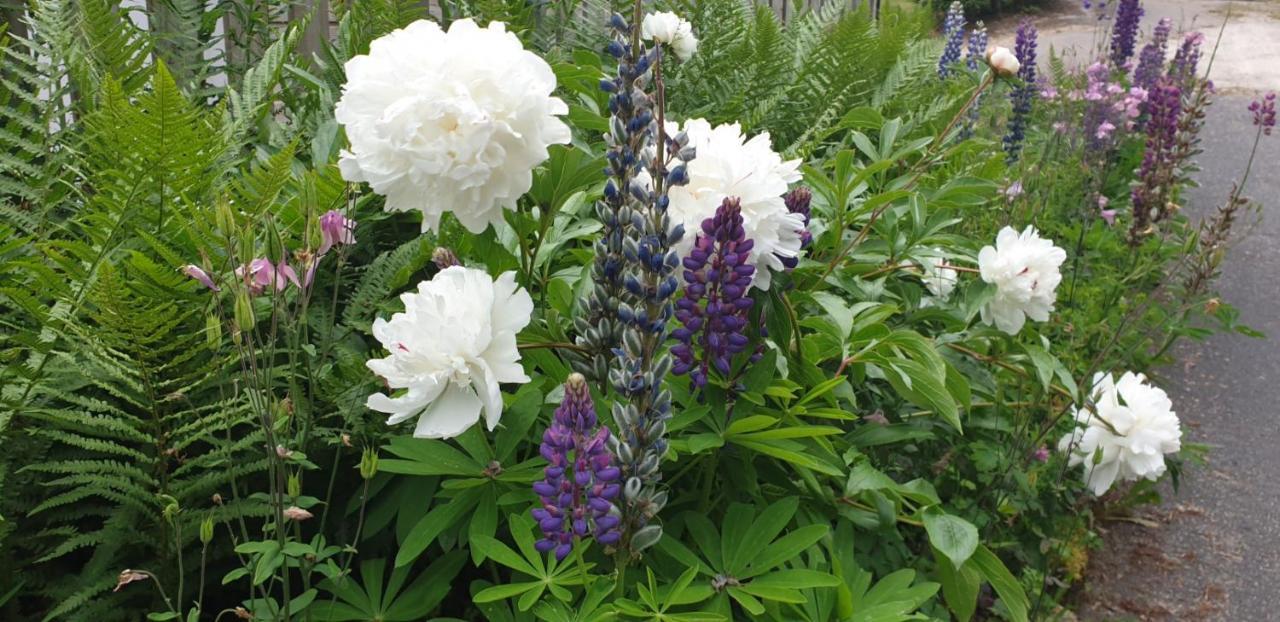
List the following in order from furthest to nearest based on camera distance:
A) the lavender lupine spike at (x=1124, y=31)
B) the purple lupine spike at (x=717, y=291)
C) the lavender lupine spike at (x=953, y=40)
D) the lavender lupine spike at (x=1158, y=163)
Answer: the lavender lupine spike at (x=1124, y=31)
the lavender lupine spike at (x=953, y=40)
the lavender lupine spike at (x=1158, y=163)
the purple lupine spike at (x=717, y=291)

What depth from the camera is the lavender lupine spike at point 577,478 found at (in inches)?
43.6

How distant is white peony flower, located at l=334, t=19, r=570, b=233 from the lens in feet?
4.12

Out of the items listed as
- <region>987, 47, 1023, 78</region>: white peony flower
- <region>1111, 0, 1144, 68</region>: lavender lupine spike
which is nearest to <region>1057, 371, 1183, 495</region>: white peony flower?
<region>987, 47, 1023, 78</region>: white peony flower

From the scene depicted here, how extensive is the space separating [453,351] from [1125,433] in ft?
5.21

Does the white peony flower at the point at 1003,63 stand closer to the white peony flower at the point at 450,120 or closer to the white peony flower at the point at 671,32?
the white peony flower at the point at 671,32

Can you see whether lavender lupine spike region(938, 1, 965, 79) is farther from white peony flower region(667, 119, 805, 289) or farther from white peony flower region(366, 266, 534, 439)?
white peony flower region(366, 266, 534, 439)

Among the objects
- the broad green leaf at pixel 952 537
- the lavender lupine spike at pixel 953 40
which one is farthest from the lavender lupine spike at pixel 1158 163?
the broad green leaf at pixel 952 537

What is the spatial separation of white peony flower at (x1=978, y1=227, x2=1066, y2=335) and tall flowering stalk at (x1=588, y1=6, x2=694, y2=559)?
977mm

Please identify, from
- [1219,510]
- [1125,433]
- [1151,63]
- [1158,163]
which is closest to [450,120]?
[1125,433]

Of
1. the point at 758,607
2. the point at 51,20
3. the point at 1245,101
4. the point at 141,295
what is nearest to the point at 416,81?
the point at 141,295

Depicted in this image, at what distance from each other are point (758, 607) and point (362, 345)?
2.89ft

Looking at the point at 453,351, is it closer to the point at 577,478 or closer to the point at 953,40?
the point at 577,478

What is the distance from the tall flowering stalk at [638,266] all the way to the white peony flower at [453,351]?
131mm

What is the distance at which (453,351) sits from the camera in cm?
121
